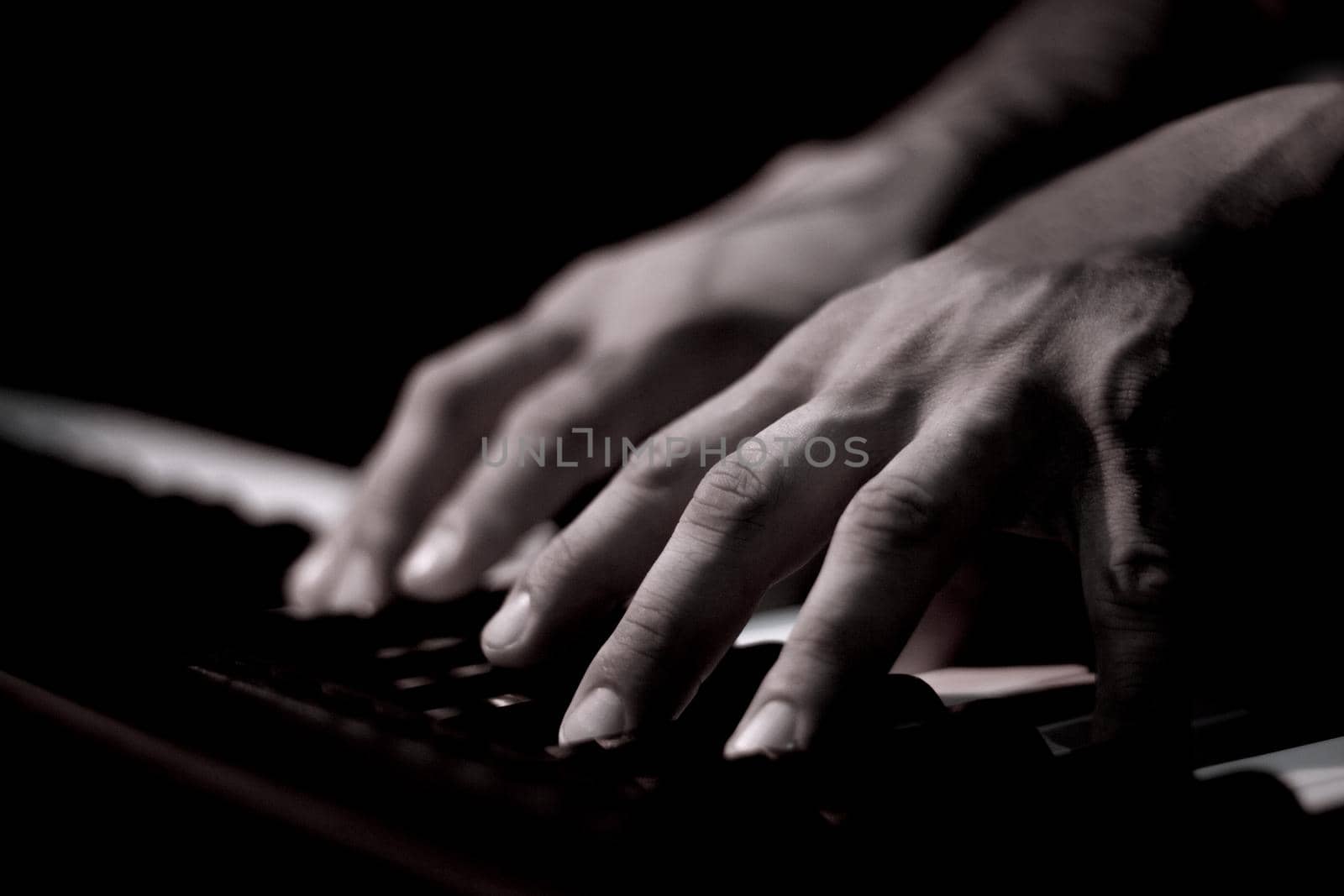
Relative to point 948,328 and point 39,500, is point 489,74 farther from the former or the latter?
point 948,328

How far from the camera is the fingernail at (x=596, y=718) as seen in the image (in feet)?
1.57

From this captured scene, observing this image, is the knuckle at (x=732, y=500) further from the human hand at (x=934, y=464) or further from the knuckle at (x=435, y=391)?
the knuckle at (x=435, y=391)

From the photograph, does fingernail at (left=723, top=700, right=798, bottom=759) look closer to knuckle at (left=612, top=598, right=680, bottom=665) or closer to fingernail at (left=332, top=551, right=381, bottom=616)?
knuckle at (left=612, top=598, right=680, bottom=665)

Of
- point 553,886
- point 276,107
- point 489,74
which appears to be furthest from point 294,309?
point 553,886

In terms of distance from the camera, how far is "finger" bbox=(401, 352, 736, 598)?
0.87m

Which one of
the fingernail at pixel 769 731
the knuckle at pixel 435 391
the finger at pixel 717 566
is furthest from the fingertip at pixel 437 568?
the fingernail at pixel 769 731

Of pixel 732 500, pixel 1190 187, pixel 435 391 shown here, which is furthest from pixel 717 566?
pixel 435 391

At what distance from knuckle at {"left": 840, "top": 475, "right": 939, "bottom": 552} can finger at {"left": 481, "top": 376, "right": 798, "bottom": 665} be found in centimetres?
14

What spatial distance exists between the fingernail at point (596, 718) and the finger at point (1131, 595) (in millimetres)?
223

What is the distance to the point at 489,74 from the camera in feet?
7.17

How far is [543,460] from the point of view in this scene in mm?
902

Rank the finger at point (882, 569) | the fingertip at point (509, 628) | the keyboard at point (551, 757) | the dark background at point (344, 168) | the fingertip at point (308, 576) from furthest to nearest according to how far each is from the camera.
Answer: the dark background at point (344, 168) → the fingertip at point (308, 576) → the fingertip at point (509, 628) → the finger at point (882, 569) → the keyboard at point (551, 757)

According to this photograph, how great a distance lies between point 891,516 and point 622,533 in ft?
0.60

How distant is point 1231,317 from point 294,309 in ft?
6.92
